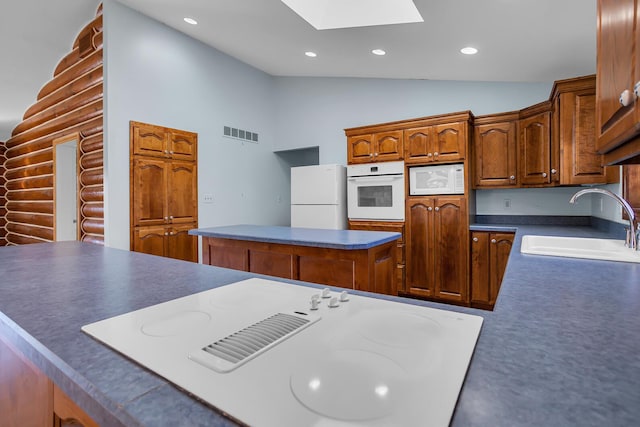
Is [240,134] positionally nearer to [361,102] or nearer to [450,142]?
[361,102]

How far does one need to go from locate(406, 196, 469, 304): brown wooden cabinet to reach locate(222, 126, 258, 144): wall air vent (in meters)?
2.74

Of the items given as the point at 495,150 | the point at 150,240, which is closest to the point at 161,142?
the point at 150,240

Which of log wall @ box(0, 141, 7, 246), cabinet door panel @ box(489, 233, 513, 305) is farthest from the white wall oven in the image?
log wall @ box(0, 141, 7, 246)

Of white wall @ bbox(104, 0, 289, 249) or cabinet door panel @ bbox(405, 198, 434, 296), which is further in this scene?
cabinet door panel @ bbox(405, 198, 434, 296)

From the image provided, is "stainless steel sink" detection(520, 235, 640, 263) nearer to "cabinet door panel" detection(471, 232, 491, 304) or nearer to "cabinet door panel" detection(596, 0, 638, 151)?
"cabinet door panel" detection(596, 0, 638, 151)

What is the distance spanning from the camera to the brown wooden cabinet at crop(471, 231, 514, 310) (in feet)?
11.4

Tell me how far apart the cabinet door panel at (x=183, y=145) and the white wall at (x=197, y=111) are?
0.12m

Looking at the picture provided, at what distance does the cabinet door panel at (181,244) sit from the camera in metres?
4.10

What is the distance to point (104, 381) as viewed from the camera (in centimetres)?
53

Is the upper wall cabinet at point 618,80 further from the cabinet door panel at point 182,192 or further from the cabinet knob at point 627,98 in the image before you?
the cabinet door panel at point 182,192

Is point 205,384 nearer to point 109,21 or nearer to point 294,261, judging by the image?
point 294,261

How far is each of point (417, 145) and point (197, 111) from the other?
9.48ft

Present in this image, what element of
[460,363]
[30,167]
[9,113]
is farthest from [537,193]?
[9,113]

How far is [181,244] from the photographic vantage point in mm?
4215
